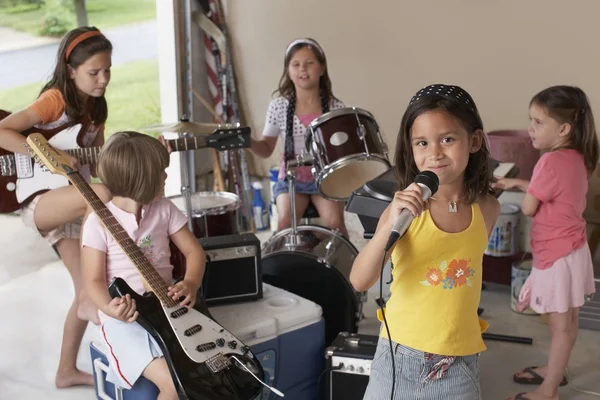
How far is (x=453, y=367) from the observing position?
167 centimetres

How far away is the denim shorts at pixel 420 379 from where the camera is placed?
1.65m

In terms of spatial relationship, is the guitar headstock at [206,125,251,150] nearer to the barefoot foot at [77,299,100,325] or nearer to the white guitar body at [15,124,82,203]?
the white guitar body at [15,124,82,203]

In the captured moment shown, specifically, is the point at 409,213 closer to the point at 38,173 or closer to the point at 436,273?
the point at 436,273

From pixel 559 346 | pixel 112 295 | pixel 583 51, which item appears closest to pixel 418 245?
pixel 112 295

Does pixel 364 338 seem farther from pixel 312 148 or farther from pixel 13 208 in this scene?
pixel 13 208

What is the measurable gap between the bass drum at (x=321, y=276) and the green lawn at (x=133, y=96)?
9.78 ft

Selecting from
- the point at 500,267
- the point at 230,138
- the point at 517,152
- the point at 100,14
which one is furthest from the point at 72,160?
the point at 100,14

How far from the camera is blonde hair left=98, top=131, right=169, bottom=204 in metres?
2.16

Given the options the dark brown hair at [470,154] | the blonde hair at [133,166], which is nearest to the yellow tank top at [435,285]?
the dark brown hair at [470,154]

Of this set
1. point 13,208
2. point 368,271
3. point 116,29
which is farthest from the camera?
point 116,29

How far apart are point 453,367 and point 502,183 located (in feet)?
3.57

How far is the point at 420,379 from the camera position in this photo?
1.65 meters

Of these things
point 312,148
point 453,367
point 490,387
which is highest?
point 312,148

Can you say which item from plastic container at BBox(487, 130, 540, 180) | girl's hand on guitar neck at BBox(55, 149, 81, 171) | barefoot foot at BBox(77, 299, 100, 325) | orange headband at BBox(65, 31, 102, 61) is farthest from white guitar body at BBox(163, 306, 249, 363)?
plastic container at BBox(487, 130, 540, 180)
